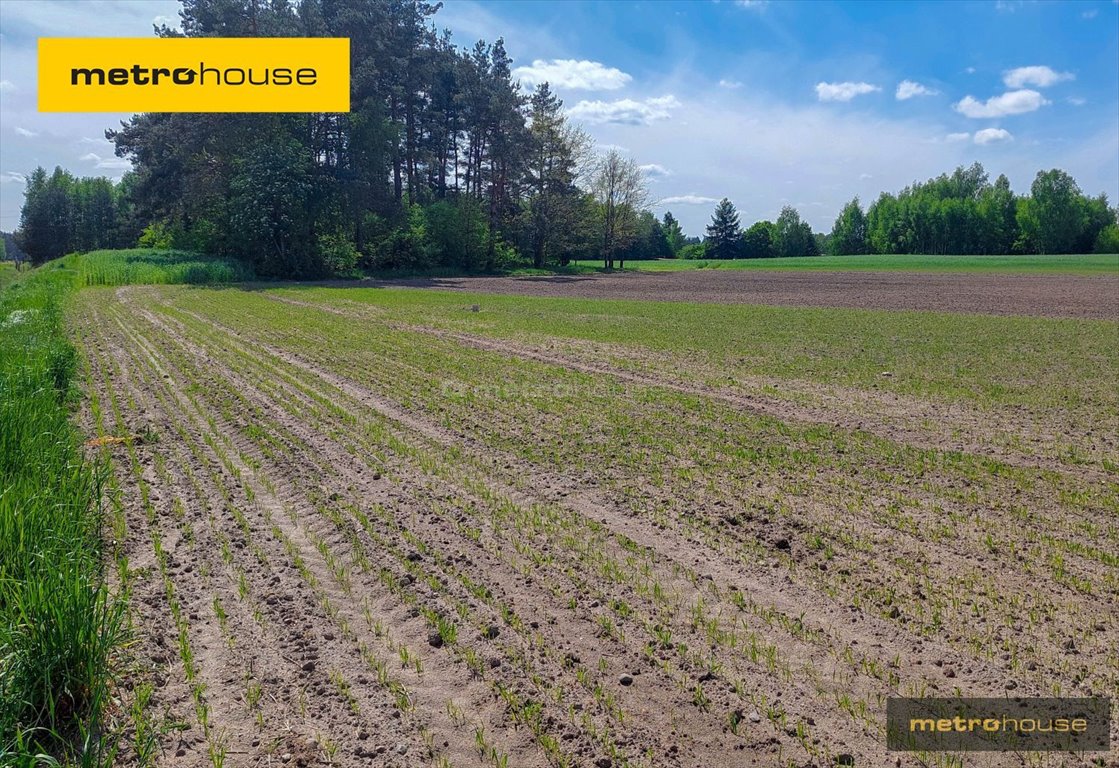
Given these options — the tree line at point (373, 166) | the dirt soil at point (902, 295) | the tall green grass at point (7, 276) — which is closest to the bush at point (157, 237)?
the tree line at point (373, 166)

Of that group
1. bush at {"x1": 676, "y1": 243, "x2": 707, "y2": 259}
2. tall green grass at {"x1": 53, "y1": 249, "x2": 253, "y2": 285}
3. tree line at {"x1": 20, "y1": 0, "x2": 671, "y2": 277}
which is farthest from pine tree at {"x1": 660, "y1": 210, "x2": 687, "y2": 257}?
tall green grass at {"x1": 53, "y1": 249, "x2": 253, "y2": 285}

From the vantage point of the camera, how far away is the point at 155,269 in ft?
120

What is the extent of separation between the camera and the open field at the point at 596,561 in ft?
11.2

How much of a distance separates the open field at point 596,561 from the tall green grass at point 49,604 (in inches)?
10.1

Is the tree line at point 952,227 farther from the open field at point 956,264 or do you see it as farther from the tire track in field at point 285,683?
the tire track in field at point 285,683

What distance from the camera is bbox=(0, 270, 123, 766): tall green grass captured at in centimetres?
305

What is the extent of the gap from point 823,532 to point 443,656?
3.30 m

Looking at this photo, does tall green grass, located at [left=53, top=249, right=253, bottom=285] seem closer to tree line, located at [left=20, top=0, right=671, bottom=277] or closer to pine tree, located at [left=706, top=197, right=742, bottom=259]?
tree line, located at [left=20, top=0, right=671, bottom=277]

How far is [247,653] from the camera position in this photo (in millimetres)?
3924

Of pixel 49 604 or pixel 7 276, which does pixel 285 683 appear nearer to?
pixel 49 604

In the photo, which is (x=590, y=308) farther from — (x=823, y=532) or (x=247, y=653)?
(x=247, y=653)

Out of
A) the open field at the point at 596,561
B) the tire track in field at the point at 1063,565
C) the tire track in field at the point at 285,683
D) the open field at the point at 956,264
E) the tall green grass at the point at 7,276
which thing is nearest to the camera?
the tire track in field at the point at 285,683

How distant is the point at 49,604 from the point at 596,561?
3.31m

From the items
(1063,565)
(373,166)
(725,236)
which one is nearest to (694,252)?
(725,236)
